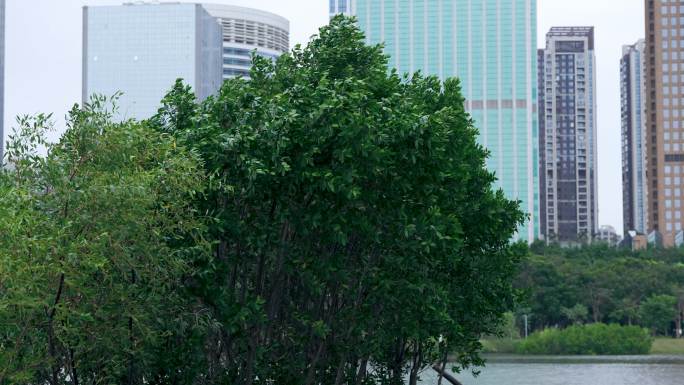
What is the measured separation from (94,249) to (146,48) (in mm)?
175170

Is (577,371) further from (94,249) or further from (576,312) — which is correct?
(94,249)

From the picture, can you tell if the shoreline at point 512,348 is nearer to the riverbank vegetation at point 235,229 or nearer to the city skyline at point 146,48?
the riverbank vegetation at point 235,229

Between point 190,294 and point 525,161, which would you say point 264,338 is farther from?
point 525,161

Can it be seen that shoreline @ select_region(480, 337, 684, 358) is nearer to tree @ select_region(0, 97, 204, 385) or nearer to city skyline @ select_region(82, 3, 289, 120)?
city skyline @ select_region(82, 3, 289, 120)

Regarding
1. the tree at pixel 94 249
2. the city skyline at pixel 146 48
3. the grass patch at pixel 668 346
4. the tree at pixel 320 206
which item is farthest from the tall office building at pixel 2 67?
the tree at pixel 94 249

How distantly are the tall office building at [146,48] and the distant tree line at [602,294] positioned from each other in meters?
84.8

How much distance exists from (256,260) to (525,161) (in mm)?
180610

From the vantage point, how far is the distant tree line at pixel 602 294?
371 feet

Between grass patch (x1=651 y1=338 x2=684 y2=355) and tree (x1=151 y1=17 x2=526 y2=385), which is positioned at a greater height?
tree (x1=151 y1=17 x2=526 y2=385)

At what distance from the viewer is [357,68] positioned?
2503cm

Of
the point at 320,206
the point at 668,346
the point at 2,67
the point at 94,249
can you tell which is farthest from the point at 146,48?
the point at 94,249

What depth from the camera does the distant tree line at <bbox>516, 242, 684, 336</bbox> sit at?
113 m

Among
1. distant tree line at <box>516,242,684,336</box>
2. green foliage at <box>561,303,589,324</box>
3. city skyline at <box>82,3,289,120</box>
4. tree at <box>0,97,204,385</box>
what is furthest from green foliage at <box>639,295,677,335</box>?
tree at <box>0,97,204,385</box>

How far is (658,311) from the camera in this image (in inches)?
4407
